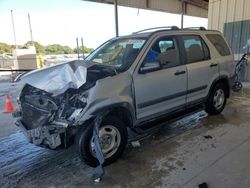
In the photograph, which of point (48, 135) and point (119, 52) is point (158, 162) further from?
point (119, 52)

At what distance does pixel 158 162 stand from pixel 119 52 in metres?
1.86

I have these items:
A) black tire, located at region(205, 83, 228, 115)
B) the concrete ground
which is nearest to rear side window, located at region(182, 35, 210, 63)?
black tire, located at region(205, 83, 228, 115)

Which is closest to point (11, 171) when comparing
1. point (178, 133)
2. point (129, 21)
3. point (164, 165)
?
point (164, 165)

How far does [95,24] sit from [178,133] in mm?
23260

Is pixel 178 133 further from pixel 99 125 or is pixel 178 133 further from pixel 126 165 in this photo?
pixel 99 125

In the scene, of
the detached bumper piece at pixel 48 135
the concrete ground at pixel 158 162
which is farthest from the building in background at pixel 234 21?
Answer: the detached bumper piece at pixel 48 135

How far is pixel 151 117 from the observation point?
11.6 feet

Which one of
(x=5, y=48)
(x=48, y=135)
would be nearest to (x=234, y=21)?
(x=48, y=135)

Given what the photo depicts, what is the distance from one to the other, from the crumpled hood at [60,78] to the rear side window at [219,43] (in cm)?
291

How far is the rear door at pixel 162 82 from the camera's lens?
10.8ft

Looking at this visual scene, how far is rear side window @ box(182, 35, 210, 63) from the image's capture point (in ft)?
13.0

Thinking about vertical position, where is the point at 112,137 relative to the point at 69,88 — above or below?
below

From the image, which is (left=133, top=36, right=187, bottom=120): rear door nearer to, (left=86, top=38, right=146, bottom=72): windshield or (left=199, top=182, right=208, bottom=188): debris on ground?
(left=86, top=38, right=146, bottom=72): windshield

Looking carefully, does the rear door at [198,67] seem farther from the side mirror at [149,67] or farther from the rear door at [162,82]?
the side mirror at [149,67]
